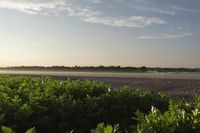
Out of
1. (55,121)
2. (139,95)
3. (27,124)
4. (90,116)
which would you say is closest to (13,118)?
(27,124)

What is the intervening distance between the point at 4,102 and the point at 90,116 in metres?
1.68

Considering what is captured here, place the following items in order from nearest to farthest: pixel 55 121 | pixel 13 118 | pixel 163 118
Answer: pixel 163 118, pixel 13 118, pixel 55 121

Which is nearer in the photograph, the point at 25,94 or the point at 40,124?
the point at 40,124

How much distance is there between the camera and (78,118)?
8320mm

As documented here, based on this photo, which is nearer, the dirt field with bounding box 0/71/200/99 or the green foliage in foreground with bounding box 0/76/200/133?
the green foliage in foreground with bounding box 0/76/200/133

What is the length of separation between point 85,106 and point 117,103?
857 mm

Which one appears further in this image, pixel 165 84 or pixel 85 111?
pixel 165 84

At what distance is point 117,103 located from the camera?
30.4ft

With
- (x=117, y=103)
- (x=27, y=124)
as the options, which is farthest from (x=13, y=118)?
(x=117, y=103)

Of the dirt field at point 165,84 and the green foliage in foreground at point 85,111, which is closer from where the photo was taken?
the green foliage in foreground at point 85,111

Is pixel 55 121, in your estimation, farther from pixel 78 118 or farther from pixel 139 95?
pixel 139 95

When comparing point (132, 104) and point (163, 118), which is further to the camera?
point (132, 104)

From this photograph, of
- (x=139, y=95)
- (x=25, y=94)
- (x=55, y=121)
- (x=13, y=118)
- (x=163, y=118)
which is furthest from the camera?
(x=139, y=95)

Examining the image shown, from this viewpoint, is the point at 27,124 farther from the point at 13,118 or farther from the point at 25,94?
the point at 25,94
